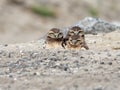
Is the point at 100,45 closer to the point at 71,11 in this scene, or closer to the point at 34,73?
the point at 34,73

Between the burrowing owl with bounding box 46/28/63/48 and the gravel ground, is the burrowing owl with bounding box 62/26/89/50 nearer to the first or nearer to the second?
the burrowing owl with bounding box 46/28/63/48

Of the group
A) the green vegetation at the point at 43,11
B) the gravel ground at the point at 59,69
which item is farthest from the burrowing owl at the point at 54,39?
the green vegetation at the point at 43,11

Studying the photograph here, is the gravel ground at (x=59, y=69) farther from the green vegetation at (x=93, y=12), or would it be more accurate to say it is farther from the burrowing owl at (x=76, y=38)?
the green vegetation at (x=93, y=12)

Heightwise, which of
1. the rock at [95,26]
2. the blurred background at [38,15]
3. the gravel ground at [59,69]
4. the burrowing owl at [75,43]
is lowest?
the gravel ground at [59,69]

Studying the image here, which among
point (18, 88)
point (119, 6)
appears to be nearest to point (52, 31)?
point (18, 88)

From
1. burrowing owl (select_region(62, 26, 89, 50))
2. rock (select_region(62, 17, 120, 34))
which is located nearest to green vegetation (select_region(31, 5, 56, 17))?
rock (select_region(62, 17, 120, 34))
